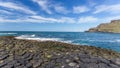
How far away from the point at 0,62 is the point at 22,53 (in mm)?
1812

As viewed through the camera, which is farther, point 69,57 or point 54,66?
point 69,57

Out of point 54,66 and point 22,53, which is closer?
point 54,66

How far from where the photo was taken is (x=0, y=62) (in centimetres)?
907

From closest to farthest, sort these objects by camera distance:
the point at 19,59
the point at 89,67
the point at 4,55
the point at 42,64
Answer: the point at 89,67 < the point at 42,64 < the point at 19,59 < the point at 4,55

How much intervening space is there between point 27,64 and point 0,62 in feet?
4.78

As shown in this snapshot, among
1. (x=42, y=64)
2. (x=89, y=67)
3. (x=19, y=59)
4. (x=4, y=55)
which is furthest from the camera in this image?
(x=4, y=55)

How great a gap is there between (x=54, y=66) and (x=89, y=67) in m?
1.66

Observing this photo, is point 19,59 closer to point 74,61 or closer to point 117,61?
point 74,61

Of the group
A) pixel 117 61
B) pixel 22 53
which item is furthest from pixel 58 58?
pixel 117 61

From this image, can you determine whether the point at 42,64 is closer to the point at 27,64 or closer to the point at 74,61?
the point at 27,64

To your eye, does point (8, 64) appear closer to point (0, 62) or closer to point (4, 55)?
point (0, 62)

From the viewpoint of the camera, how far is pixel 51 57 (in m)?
9.78

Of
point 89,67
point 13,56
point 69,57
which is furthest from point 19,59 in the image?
point 89,67

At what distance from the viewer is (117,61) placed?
9375 millimetres
